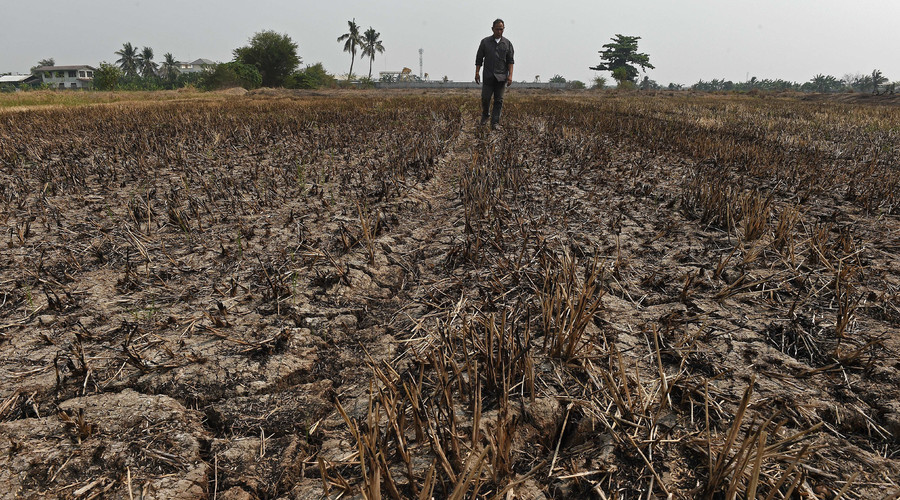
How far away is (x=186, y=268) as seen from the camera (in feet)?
9.45

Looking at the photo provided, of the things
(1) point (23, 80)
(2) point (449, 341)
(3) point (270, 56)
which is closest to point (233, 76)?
(3) point (270, 56)

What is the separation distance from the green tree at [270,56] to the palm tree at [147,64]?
6495 centimetres

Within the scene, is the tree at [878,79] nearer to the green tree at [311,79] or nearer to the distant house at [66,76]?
the green tree at [311,79]

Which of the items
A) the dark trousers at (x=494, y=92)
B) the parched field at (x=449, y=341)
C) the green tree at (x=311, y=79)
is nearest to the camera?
the parched field at (x=449, y=341)

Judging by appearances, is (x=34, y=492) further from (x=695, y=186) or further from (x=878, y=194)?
(x=878, y=194)

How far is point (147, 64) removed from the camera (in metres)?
98.6

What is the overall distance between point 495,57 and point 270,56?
53478 millimetres

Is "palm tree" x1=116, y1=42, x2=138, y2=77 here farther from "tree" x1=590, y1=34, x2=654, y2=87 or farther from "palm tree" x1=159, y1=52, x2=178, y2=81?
"tree" x1=590, y1=34, x2=654, y2=87

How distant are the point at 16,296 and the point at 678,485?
11.3 ft

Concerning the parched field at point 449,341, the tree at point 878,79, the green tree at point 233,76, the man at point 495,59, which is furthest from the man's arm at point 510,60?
the tree at point 878,79

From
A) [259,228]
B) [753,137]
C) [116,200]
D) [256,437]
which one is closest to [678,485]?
[256,437]

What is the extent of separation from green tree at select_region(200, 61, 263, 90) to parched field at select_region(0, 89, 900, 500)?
166 ft

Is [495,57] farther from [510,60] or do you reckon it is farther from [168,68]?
[168,68]

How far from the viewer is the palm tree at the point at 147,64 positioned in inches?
3883
